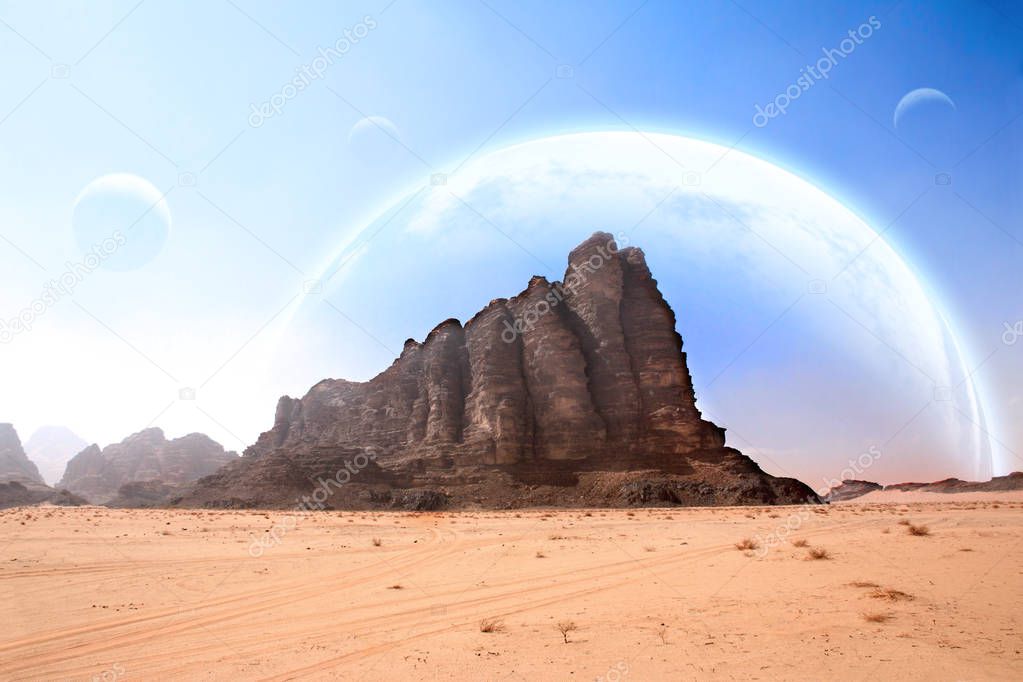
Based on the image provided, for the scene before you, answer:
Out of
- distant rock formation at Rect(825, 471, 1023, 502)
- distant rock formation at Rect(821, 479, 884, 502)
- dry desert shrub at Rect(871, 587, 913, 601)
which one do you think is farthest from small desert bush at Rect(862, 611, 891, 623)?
distant rock formation at Rect(821, 479, 884, 502)

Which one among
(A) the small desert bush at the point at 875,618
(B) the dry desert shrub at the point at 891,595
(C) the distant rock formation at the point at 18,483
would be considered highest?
(B) the dry desert shrub at the point at 891,595

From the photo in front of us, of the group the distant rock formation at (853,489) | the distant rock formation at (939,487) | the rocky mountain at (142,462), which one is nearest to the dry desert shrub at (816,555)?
the distant rock formation at (939,487)

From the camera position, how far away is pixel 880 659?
22.6 feet

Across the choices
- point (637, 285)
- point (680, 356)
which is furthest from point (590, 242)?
point (680, 356)

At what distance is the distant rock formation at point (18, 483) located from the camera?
300 ft

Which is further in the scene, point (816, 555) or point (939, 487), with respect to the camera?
point (939, 487)

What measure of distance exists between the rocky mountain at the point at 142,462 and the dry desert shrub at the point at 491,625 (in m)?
155

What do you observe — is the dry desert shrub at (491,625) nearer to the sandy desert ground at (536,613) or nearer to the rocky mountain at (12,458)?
the sandy desert ground at (536,613)

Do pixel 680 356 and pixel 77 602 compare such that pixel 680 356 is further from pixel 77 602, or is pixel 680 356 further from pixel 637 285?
pixel 77 602

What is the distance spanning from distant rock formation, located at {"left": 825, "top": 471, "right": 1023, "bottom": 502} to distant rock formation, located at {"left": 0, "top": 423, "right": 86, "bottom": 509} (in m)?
132

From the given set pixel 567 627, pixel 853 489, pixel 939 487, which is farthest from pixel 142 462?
pixel 939 487

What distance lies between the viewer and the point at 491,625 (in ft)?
29.6

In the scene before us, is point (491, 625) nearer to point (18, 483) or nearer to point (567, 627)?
point (567, 627)

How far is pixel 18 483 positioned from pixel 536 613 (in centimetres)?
12745
